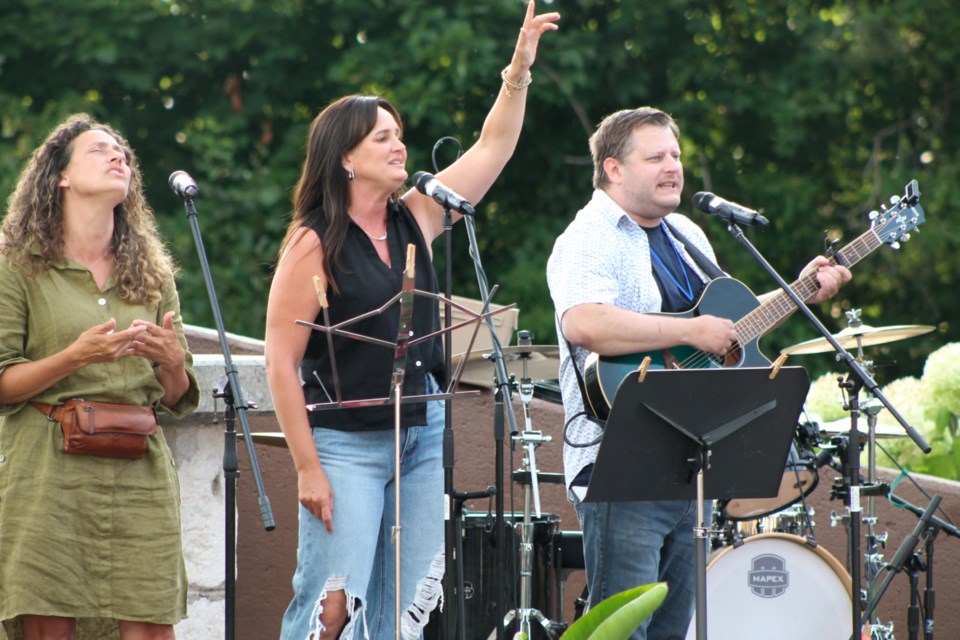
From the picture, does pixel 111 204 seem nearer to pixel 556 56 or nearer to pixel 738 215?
pixel 738 215

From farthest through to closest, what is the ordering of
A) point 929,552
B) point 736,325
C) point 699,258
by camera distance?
point 929,552 → point 699,258 → point 736,325

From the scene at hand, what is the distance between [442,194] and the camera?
3.79m

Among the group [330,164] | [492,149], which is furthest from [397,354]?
[492,149]

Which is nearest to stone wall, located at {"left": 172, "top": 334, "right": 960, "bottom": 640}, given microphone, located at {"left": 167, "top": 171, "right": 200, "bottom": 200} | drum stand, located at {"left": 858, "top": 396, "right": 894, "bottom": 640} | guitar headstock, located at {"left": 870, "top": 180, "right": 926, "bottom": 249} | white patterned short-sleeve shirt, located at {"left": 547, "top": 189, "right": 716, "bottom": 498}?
drum stand, located at {"left": 858, "top": 396, "right": 894, "bottom": 640}

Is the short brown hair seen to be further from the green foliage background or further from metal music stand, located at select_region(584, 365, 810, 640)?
the green foliage background

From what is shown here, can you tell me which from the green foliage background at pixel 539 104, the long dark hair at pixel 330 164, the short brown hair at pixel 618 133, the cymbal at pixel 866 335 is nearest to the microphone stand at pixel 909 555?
the cymbal at pixel 866 335

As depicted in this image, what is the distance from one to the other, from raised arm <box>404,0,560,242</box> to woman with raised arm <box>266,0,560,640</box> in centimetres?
5

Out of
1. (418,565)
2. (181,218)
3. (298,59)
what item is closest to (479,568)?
(418,565)

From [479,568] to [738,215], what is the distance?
1751mm

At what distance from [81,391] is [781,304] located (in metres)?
2.13

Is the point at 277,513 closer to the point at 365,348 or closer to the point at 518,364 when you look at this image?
the point at 518,364

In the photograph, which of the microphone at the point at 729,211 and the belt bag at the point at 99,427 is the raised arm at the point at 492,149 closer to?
the microphone at the point at 729,211

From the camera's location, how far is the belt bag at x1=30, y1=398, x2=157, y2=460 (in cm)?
362

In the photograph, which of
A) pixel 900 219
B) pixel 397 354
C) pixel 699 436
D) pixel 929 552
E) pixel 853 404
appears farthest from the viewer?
pixel 929 552
